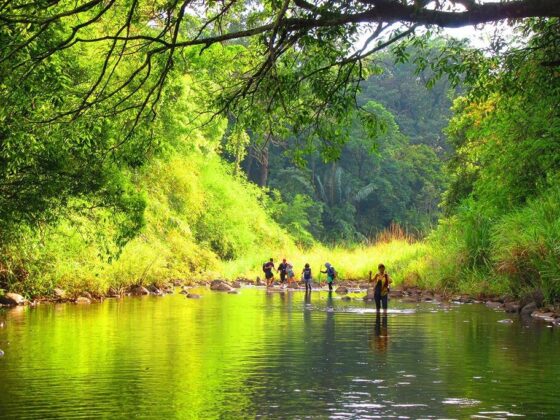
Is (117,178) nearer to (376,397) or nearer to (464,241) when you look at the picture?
(376,397)

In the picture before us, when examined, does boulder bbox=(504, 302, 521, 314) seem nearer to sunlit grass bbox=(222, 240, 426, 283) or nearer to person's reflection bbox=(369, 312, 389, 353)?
person's reflection bbox=(369, 312, 389, 353)

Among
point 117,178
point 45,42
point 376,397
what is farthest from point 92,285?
point 376,397

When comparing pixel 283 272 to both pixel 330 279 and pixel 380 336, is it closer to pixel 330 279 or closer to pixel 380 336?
pixel 330 279

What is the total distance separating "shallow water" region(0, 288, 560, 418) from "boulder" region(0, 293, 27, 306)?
4.55 ft

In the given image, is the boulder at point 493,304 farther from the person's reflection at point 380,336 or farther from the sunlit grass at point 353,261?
the sunlit grass at point 353,261

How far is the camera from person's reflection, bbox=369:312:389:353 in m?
15.5

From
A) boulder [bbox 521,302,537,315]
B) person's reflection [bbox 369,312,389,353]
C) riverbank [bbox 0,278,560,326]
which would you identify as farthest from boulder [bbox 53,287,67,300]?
boulder [bbox 521,302,537,315]

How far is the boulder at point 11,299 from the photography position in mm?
23984

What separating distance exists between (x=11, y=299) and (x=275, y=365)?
42.0ft

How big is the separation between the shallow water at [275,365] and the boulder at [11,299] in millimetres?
1386

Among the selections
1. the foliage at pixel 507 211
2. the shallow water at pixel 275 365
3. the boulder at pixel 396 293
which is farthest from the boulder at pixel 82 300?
the foliage at pixel 507 211

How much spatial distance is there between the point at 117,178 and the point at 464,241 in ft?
44.8

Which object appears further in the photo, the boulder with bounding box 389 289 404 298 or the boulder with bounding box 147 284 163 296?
the boulder with bounding box 147 284 163 296

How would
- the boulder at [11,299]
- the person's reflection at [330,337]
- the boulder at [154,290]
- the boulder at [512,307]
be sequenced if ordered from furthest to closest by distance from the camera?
1. the boulder at [154,290]
2. the boulder at [11,299]
3. the boulder at [512,307]
4. the person's reflection at [330,337]
